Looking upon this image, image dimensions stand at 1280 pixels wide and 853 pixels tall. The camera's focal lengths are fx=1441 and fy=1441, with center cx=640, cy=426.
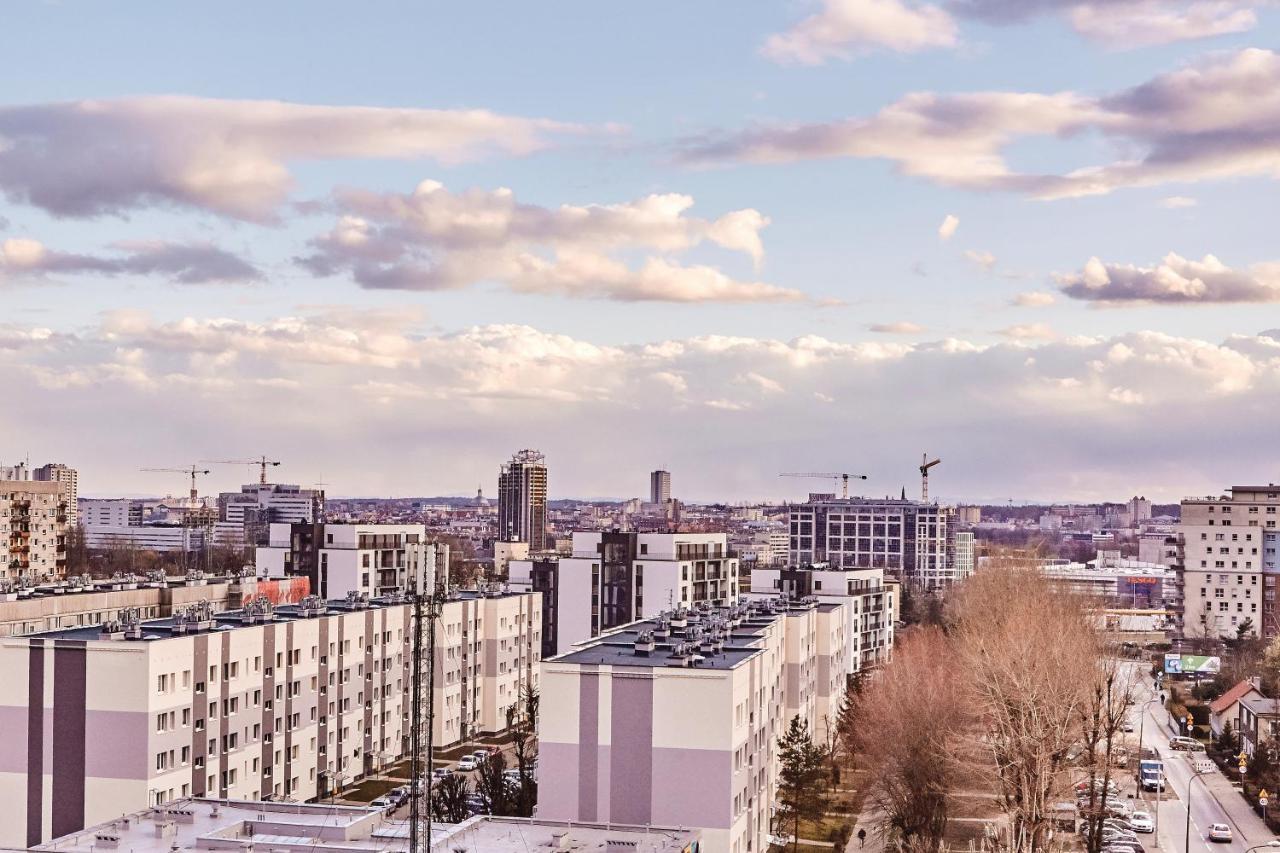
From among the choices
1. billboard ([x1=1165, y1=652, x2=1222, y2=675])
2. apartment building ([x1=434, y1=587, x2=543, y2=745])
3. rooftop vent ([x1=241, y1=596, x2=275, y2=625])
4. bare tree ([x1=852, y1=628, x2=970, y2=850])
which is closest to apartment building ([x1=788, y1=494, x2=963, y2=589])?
billboard ([x1=1165, y1=652, x2=1222, y2=675])

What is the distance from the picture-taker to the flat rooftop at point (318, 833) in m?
26.0

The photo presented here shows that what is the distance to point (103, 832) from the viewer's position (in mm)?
26625

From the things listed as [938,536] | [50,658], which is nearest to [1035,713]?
[50,658]

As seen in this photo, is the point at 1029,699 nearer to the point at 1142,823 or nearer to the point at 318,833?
the point at 1142,823

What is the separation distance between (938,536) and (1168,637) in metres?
51.3

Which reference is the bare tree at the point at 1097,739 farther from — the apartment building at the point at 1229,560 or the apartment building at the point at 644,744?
the apartment building at the point at 1229,560

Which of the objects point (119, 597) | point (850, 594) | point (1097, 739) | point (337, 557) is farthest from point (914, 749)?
point (119, 597)

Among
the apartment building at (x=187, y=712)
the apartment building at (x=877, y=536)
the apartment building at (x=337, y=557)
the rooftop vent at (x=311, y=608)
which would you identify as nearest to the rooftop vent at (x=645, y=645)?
the apartment building at (x=187, y=712)

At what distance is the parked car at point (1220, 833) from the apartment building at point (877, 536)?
108 meters

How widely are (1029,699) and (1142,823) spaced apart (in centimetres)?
903

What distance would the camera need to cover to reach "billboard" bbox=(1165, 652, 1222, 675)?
82750 millimetres

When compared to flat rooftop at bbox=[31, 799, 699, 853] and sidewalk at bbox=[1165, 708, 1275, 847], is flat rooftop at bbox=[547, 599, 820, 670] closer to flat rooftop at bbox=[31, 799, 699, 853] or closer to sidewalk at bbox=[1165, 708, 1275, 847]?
flat rooftop at bbox=[31, 799, 699, 853]

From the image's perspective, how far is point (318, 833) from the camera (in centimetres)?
2739

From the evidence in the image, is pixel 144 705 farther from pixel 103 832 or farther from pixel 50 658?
pixel 103 832
